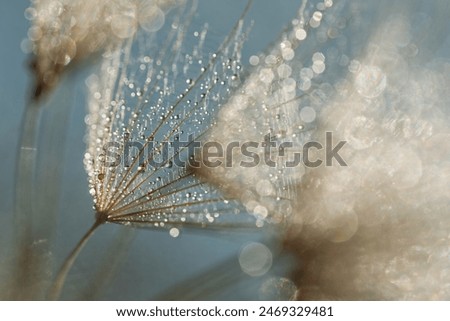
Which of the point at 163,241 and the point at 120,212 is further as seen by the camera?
the point at 163,241

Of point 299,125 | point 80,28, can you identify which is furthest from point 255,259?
point 80,28

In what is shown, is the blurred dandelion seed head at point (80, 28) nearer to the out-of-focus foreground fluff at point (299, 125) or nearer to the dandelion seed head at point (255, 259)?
the out-of-focus foreground fluff at point (299, 125)

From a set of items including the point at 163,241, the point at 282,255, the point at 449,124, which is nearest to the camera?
the point at 449,124

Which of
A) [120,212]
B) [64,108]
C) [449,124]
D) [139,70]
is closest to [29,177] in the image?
[64,108]

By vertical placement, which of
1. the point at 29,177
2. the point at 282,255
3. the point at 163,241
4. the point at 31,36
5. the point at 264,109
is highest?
the point at 31,36

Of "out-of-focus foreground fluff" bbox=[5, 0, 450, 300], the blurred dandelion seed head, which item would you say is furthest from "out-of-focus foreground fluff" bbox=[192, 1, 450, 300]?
the blurred dandelion seed head

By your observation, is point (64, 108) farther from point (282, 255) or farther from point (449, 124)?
point (449, 124)

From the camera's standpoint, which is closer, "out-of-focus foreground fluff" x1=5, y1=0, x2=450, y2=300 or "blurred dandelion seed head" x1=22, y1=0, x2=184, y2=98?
"out-of-focus foreground fluff" x1=5, y1=0, x2=450, y2=300

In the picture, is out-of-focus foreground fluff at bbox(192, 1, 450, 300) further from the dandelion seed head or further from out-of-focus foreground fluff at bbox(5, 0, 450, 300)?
the dandelion seed head
